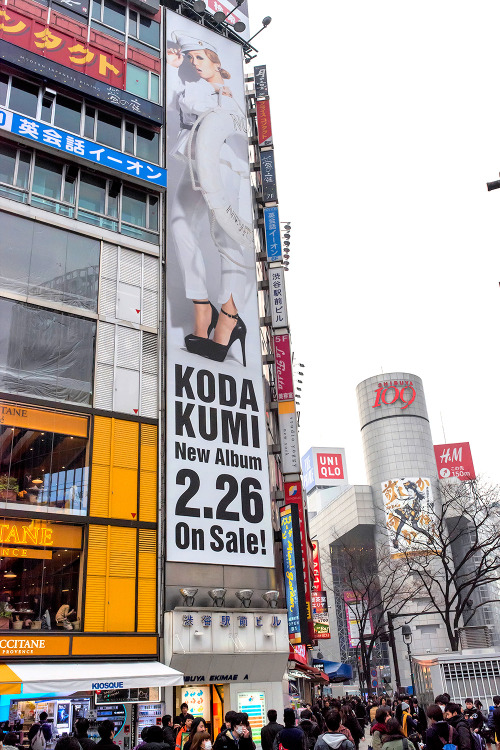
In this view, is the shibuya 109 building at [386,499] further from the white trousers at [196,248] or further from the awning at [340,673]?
the white trousers at [196,248]

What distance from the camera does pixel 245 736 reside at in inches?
472

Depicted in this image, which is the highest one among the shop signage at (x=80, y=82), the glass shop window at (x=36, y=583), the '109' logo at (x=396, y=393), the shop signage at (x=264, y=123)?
the '109' logo at (x=396, y=393)

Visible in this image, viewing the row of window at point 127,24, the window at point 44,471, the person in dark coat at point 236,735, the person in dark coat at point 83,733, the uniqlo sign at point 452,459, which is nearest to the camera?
the person in dark coat at point 83,733

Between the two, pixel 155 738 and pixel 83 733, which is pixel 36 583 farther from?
pixel 155 738

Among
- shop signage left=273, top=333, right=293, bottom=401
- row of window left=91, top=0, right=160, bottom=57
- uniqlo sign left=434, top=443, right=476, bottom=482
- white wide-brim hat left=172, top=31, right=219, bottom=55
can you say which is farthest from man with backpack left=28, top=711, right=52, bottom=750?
uniqlo sign left=434, top=443, right=476, bottom=482

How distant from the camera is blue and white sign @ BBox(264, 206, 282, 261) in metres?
33.6

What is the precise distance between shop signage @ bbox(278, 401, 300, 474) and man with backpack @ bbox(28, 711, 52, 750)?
14.5 meters

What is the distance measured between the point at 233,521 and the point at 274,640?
14.5 ft

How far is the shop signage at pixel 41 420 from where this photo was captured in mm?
21453

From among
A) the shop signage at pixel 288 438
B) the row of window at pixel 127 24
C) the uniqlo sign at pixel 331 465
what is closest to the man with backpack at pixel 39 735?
the shop signage at pixel 288 438

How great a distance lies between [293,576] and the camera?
26.4 metres

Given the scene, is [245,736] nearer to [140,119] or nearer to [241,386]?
[241,386]

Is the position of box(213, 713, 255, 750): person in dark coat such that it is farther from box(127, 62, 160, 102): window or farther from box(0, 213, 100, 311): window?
box(127, 62, 160, 102): window

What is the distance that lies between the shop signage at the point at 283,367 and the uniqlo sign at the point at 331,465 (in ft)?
405
